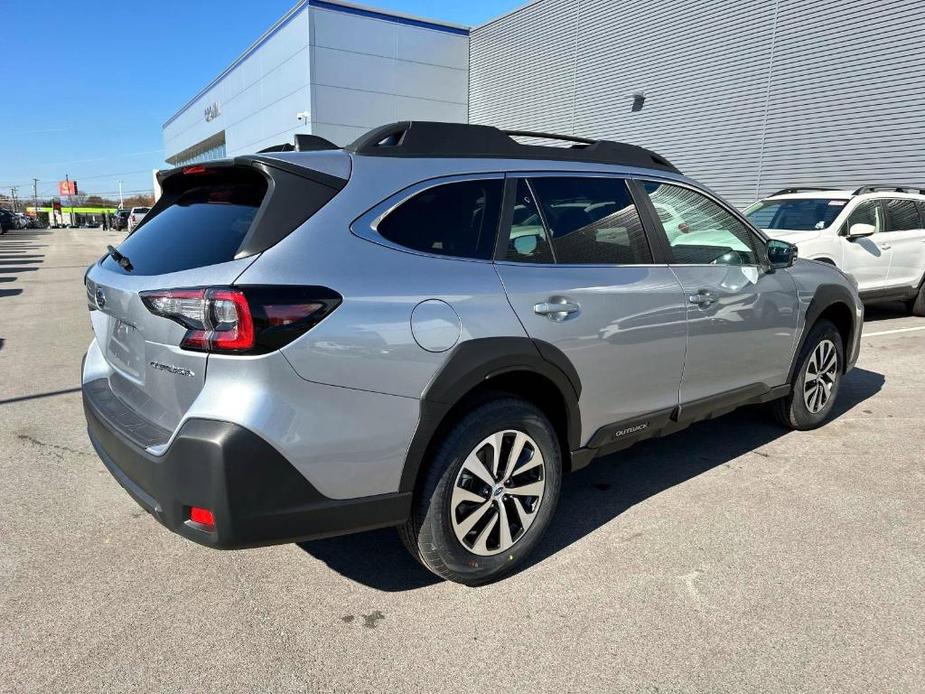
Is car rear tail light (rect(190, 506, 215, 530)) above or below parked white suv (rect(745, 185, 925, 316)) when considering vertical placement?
below

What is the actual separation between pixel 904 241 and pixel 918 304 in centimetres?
113

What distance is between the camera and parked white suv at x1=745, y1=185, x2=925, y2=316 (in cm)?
862

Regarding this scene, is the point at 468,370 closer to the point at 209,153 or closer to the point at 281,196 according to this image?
the point at 281,196

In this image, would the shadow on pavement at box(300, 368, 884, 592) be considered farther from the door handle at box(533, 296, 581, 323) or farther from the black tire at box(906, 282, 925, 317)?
the black tire at box(906, 282, 925, 317)

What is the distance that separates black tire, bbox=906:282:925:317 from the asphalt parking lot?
7113 mm

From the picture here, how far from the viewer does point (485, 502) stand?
2.65 metres

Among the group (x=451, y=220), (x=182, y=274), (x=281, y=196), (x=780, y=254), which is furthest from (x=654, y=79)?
(x=182, y=274)

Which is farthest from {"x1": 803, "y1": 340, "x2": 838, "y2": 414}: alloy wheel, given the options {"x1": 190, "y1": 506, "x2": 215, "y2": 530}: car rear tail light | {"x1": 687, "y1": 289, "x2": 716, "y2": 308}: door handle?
{"x1": 190, "y1": 506, "x2": 215, "y2": 530}: car rear tail light

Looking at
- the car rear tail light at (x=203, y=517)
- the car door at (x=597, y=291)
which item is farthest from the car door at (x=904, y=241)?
the car rear tail light at (x=203, y=517)

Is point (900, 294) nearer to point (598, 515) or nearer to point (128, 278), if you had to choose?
point (598, 515)

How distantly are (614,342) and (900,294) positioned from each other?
28.5 feet

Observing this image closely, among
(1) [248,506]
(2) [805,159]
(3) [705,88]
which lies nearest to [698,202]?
(1) [248,506]

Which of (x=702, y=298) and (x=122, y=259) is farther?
(x=702, y=298)

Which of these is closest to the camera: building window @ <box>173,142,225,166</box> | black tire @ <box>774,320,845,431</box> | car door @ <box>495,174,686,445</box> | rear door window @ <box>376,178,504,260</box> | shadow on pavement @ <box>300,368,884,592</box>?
rear door window @ <box>376,178,504,260</box>
